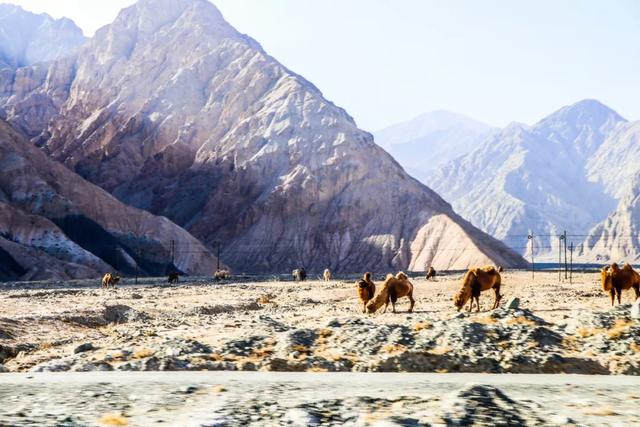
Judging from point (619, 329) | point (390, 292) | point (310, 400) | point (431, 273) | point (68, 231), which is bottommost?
point (310, 400)

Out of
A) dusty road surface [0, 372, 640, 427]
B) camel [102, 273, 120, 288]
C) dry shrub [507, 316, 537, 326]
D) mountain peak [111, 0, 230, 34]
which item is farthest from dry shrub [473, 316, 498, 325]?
mountain peak [111, 0, 230, 34]

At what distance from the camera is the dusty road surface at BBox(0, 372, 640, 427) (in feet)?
25.4

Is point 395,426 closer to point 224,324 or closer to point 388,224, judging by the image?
point 224,324

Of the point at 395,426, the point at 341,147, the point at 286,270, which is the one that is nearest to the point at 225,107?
the point at 341,147

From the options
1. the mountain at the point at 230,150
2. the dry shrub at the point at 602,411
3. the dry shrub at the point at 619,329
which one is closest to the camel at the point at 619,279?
the dry shrub at the point at 619,329

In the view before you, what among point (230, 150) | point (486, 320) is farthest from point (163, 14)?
point (486, 320)

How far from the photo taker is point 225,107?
147750 mm

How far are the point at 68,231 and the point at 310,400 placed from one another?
92573 mm

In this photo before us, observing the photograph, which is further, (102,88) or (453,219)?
(102,88)

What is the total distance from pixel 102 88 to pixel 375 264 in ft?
272

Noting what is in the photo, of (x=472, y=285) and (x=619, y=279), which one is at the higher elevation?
(x=619, y=279)

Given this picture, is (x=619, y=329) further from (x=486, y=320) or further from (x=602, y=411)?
(x=602, y=411)

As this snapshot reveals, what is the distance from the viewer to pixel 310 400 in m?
8.92

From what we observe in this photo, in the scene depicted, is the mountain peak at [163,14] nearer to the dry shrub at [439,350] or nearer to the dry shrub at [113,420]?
the dry shrub at [439,350]
